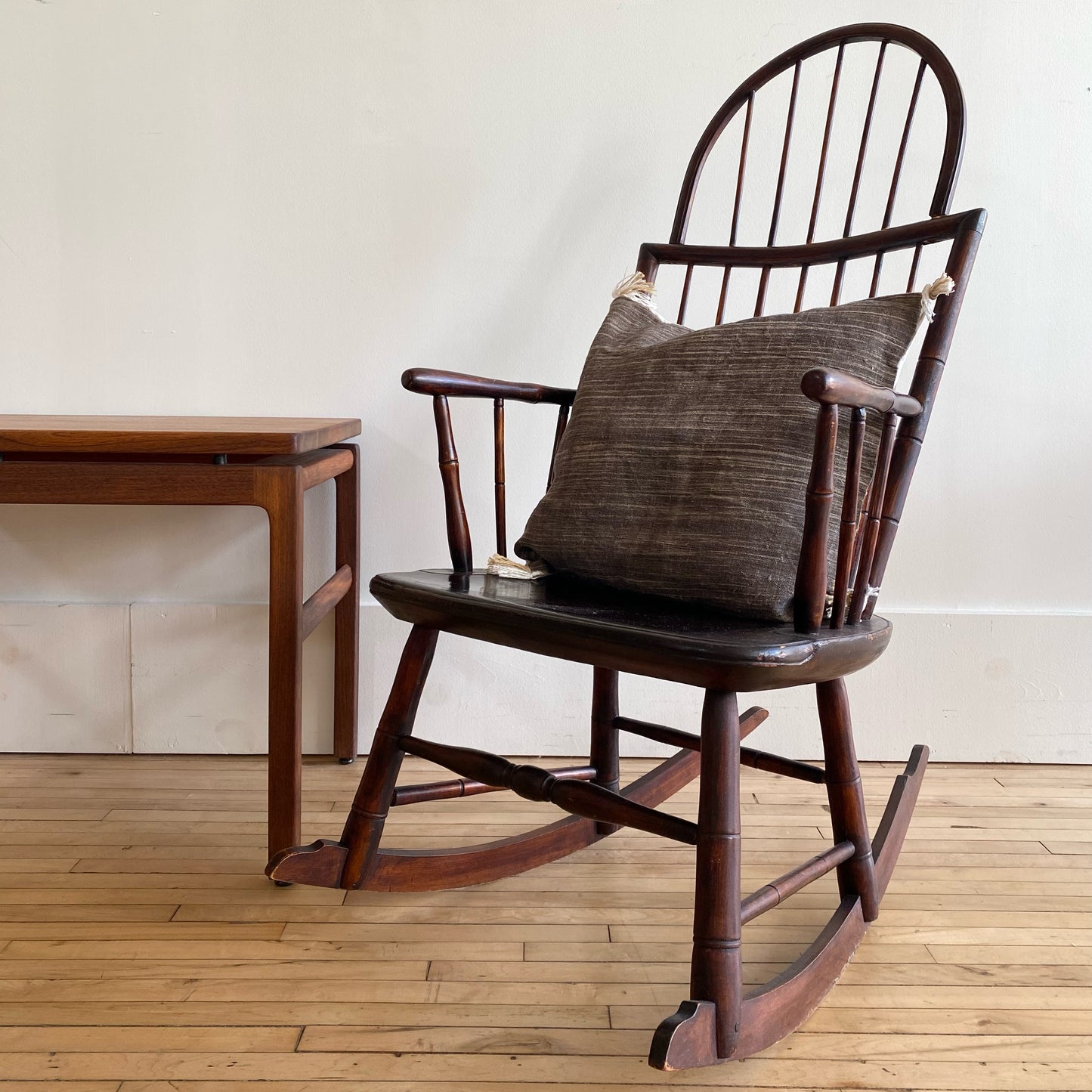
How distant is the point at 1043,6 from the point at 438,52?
96 cm

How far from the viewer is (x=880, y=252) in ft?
3.93

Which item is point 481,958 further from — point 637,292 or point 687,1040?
point 637,292

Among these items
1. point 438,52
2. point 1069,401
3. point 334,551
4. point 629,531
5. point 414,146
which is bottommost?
point 334,551

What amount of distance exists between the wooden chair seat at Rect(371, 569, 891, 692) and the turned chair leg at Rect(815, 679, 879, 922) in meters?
0.11

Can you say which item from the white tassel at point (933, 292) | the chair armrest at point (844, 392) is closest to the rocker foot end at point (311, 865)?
the chair armrest at point (844, 392)

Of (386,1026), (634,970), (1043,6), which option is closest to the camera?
(386,1026)

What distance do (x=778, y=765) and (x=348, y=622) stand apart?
755 mm

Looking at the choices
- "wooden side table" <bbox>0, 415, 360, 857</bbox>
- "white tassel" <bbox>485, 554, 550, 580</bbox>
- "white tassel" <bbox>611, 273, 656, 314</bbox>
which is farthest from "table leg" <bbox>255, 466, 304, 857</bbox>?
"white tassel" <bbox>611, 273, 656, 314</bbox>

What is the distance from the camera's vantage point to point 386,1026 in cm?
92

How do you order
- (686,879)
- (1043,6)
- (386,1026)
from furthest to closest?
1. (1043,6)
2. (686,879)
3. (386,1026)

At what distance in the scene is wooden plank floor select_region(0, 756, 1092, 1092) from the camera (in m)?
0.87

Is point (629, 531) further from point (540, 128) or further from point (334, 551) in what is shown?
point (540, 128)

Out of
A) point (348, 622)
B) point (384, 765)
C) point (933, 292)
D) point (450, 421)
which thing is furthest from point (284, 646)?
point (933, 292)

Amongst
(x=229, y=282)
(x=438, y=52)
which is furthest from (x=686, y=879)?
(x=438, y=52)
